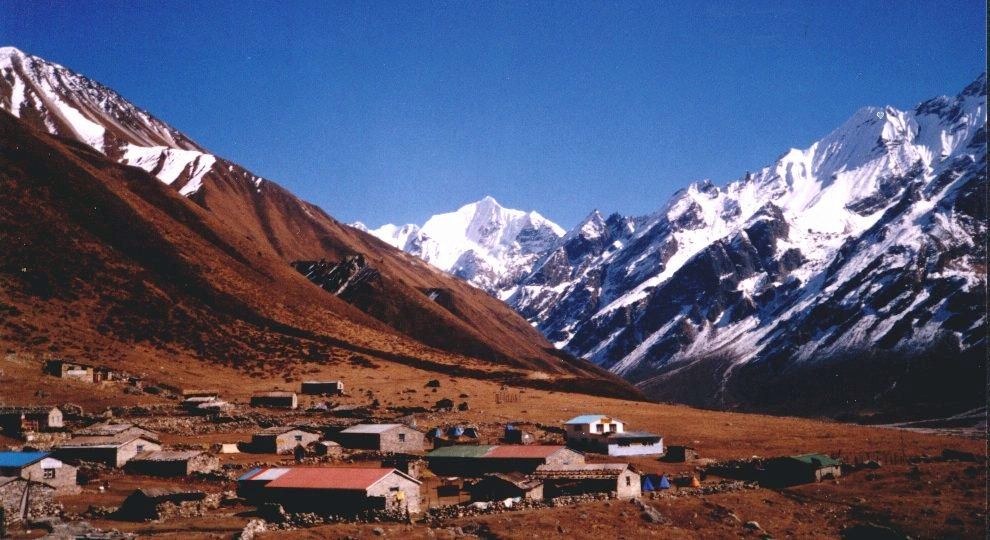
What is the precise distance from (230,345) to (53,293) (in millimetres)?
25152

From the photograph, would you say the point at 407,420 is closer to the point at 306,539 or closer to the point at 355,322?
the point at 306,539

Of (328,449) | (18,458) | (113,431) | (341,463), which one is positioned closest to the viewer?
(18,458)

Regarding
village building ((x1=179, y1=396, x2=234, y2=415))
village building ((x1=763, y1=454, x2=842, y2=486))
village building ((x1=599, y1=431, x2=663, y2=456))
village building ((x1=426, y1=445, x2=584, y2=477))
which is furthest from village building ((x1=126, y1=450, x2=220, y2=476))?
village building ((x1=763, y1=454, x2=842, y2=486))

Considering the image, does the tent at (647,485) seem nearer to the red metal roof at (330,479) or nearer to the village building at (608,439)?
the village building at (608,439)

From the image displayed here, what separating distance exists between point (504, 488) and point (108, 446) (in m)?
25.9

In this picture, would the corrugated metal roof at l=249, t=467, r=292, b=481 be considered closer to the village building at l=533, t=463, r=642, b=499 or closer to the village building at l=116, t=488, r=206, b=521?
the village building at l=116, t=488, r=206, b=521

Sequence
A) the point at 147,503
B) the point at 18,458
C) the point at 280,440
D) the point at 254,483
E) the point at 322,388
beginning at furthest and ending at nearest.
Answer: the point at 322,388
the point at 280,440
the point at 254,483
the point at 18,458
the point at 147,503

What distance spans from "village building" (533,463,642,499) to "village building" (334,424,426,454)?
1643 cm

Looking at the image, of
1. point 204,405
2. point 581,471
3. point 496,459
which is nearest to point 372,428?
point 496,459

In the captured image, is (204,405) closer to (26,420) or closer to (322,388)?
(26,420)

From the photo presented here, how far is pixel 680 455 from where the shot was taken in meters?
66.3

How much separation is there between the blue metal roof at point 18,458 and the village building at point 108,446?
261 inches

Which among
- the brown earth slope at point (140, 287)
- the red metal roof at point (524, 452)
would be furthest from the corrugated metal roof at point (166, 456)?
the brown earth slope at point (140, 287)

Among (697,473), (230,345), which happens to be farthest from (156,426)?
(230,345)
